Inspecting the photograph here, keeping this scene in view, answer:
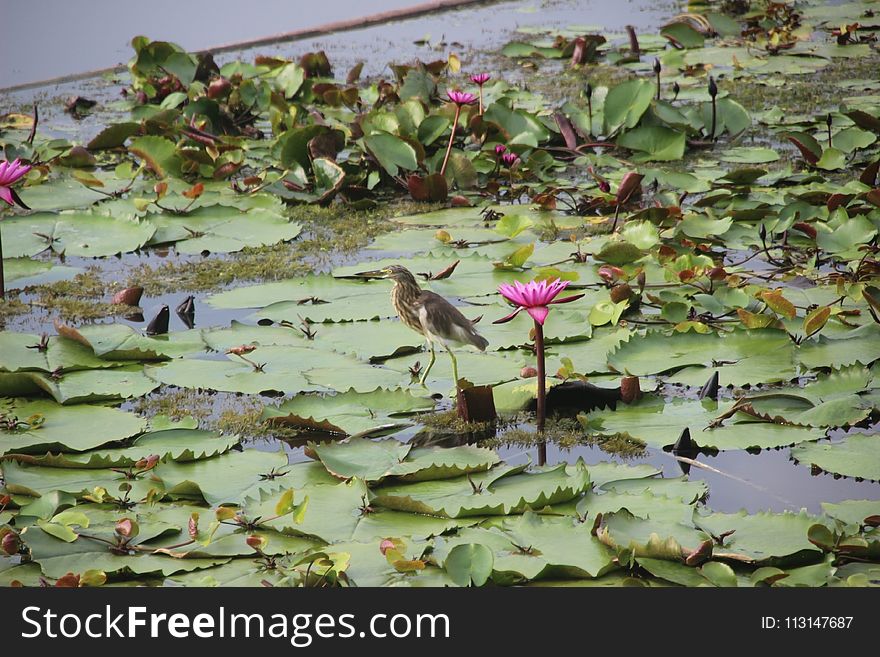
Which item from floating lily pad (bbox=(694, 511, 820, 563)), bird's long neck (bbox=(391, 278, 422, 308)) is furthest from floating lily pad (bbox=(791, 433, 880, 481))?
bird's long neck (bbox=(391, 278, 422, 308))

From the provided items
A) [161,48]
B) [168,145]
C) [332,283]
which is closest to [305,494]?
[332,283]

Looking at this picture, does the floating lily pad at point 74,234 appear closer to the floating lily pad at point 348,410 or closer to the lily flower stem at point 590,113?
the floating lily pad at point 348,410

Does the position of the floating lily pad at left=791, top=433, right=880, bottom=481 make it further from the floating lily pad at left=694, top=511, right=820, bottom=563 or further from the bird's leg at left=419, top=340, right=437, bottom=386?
the bird's leg at left=419, top=340, right=437, bottom=386

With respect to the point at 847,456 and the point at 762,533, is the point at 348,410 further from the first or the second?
the point at 847,456

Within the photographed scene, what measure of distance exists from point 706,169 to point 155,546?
483 cm

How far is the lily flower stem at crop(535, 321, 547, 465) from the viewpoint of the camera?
381 centimetres

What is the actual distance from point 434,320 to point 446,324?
5cm

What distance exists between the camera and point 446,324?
4305 millimetres

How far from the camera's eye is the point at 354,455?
12.4 feet

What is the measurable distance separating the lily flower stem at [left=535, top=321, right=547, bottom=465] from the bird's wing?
1.18 feet

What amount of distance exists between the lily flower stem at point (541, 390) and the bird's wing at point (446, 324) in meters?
0.36

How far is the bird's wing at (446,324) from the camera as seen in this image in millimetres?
4309

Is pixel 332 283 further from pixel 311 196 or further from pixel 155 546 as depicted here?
pixel 155 546

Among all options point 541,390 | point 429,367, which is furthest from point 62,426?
point 541,390
